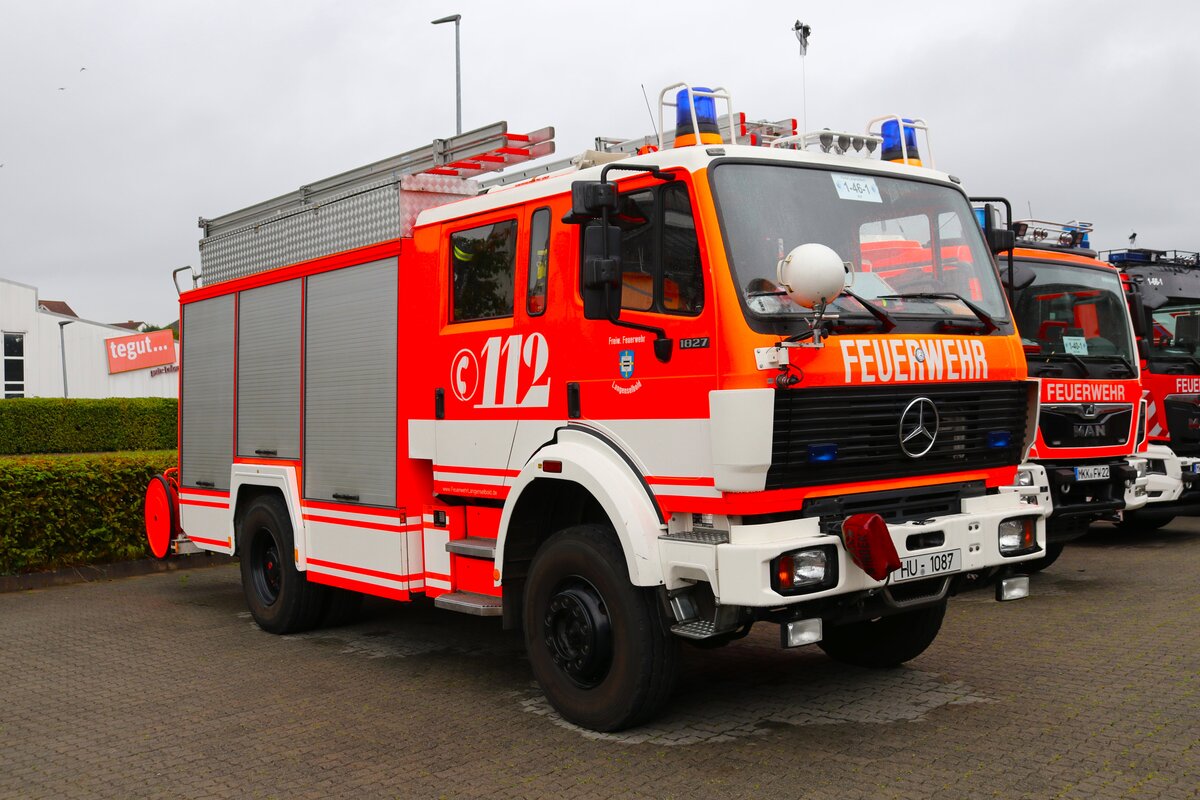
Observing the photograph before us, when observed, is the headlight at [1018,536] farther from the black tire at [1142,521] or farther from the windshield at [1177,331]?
the windshield at [1177,331]

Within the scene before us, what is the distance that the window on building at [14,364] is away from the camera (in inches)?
1674

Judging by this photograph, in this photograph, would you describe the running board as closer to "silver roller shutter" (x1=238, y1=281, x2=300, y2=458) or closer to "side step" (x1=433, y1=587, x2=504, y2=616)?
"side step" (x1=433, y1=587, x2=504, y2=616)

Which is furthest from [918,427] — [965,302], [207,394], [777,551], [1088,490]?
[207,394]

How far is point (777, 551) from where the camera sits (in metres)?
4.83

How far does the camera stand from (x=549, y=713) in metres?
6.02

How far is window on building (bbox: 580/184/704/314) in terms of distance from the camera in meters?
5.22

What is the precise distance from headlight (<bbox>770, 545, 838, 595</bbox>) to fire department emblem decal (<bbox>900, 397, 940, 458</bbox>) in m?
0.74

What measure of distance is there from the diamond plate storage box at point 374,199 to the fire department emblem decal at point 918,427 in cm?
321

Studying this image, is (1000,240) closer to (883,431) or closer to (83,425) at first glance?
(883,431)

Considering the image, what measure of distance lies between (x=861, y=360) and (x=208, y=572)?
28.4 feet

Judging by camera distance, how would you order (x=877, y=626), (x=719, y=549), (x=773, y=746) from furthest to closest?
(x=877, y=626)
(x=773, y=746)
(x=719, y=549)

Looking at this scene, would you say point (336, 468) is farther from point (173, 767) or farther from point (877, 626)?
point (877, 626)

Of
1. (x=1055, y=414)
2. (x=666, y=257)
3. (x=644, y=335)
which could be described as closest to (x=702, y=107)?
(x=666, y=257)

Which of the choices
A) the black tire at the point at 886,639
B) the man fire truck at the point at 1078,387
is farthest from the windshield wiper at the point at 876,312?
the man fire truck at the point at 1078,387
